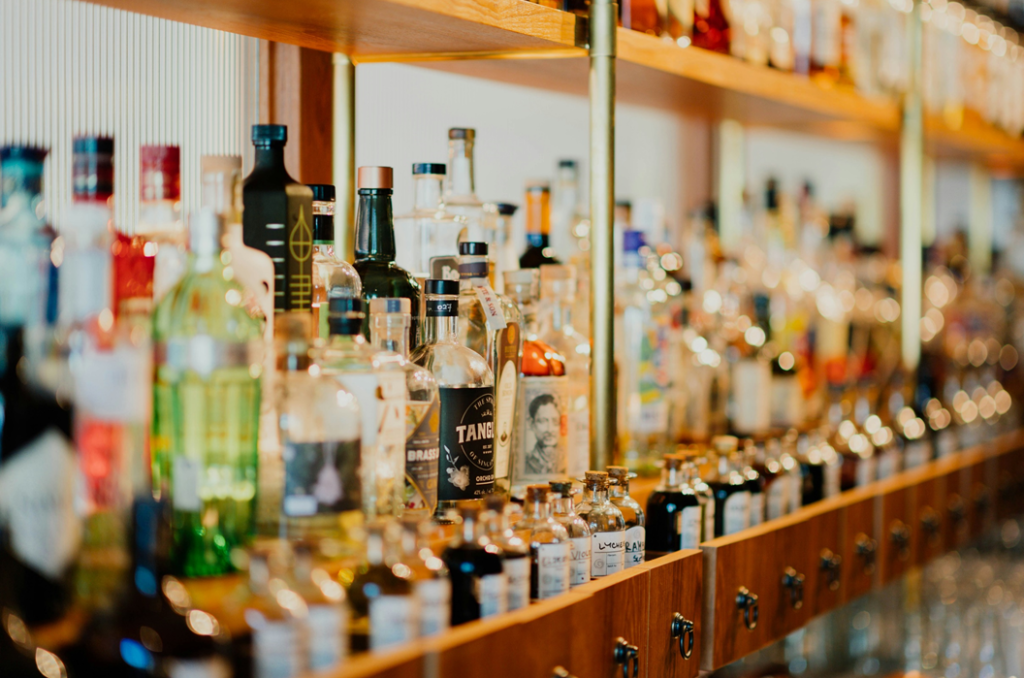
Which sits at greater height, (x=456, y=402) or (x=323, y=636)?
(x=456, y=402)

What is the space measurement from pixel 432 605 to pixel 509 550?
5.3 inches

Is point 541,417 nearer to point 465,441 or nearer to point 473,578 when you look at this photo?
point 465,441

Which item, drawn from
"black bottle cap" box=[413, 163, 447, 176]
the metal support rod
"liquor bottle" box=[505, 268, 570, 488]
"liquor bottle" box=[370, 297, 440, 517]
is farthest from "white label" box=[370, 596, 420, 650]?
the metal support rod

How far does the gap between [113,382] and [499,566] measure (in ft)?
1.22

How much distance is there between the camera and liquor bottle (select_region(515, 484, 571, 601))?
1099mm

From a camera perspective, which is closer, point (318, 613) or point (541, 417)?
point (318, 613)

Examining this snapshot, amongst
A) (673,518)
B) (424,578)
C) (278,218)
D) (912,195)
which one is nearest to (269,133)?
(278,218)

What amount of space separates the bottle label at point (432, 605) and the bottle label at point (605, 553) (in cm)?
33

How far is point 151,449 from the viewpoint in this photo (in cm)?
96

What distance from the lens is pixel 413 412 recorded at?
1115 millimetres

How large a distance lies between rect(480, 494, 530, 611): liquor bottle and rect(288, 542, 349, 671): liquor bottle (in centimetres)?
22

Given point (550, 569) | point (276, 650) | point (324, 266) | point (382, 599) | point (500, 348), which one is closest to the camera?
point (276, 650)

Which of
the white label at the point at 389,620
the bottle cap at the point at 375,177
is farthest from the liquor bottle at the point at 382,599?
the bottle cap at the point at 375,177

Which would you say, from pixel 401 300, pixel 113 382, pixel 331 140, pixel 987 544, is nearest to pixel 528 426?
pixel 401 300
